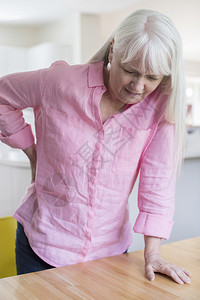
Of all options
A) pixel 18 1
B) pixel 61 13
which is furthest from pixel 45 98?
pixel 61 13

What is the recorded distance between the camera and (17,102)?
1.07 metres

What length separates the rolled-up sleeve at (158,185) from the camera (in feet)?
3.43

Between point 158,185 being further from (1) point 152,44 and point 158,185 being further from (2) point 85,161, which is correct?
(1) point 152,44

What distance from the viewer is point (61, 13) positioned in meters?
7.26

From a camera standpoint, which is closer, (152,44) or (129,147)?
(152,44)

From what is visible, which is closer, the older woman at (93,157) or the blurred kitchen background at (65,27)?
the older woman at (93,157)

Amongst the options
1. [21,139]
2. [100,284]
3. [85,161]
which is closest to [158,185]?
[85,161]

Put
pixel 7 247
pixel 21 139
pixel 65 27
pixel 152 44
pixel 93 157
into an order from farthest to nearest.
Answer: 1. pixel 65 27
2. pixel 7 247
3. pixel 21 139
4. pixel 93 157
5. pixel 152 44

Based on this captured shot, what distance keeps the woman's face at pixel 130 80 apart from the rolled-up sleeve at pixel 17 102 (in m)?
0.20

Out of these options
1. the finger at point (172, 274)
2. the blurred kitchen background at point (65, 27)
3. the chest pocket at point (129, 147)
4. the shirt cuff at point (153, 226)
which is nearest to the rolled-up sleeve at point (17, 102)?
the chest pocket at point (129, 147)

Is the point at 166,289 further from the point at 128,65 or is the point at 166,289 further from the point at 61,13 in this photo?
the point at 61,13

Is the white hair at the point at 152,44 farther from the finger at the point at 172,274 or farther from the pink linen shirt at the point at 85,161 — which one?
the finger at the point at 172,274

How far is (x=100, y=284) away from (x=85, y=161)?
0.30 metres

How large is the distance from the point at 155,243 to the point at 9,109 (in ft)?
1.78
